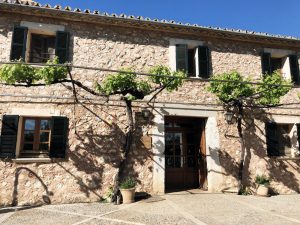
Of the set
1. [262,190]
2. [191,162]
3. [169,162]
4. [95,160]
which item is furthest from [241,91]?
[95,160]

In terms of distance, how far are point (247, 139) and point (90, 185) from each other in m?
→ 5.30

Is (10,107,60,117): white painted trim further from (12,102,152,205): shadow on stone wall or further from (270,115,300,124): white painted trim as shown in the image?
(270,115,300,124): white painted trim

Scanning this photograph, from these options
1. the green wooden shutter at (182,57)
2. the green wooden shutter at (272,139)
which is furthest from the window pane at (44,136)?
the green wooden shutter at (272,139)

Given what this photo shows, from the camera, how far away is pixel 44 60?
26.7 feet

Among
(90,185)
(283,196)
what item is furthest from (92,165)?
(283,196)

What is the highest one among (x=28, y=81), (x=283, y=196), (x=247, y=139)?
(x=28, y=81)

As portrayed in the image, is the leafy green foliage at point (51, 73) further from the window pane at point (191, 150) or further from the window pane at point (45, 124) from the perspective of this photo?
the window pane at point (191, 150)

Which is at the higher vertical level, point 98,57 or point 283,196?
point 98,57

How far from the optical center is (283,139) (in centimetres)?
961

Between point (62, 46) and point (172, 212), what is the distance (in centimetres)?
556

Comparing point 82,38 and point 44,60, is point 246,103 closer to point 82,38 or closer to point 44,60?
point 82,38

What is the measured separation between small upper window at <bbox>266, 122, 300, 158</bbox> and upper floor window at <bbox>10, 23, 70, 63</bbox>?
7.12 metres

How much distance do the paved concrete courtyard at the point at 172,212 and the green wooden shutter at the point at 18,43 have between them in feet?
13.6

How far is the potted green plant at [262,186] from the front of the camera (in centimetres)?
827
